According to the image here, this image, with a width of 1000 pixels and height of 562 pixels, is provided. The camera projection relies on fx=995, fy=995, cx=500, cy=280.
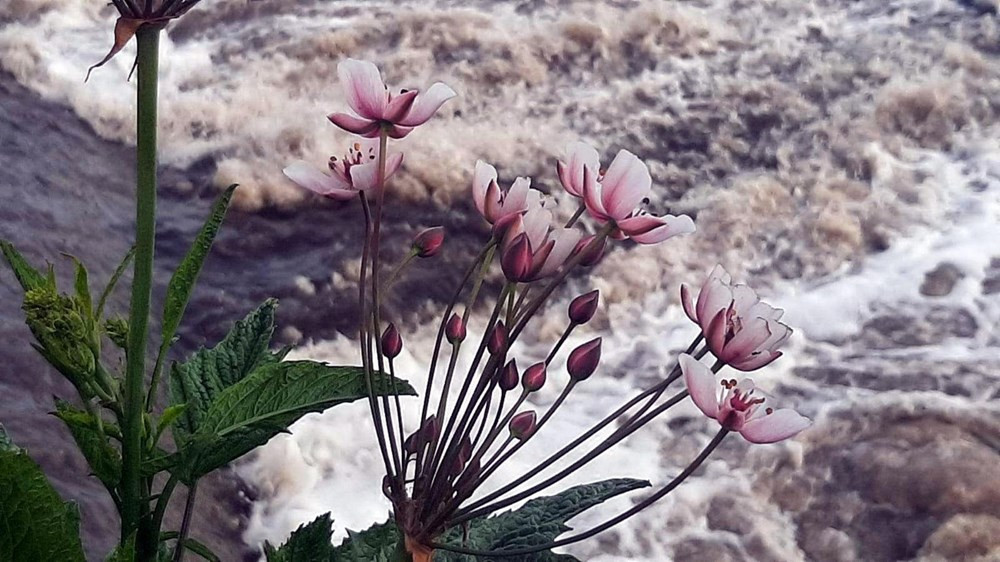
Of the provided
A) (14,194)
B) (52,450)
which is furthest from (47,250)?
(52,450)

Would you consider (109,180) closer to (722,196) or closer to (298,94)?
(298,94)

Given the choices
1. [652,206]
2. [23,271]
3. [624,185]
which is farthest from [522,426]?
[652,206]

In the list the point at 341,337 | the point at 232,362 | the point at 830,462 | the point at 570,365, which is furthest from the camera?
the point at 341,337

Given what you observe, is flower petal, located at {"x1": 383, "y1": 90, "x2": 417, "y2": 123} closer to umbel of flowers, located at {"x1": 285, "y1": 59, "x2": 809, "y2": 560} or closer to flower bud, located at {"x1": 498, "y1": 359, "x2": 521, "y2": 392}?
umbel of flowers, located at {"x1": 285, "y1": 59, "x2": 809, "y2": 560}

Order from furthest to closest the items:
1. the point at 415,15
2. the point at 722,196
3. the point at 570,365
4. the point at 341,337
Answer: the point at 415,15 → the point at 722,196 → the point at 341,337 → the point at 570,365

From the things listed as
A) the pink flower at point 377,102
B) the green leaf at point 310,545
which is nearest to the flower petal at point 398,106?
the pink flower at point 377,102

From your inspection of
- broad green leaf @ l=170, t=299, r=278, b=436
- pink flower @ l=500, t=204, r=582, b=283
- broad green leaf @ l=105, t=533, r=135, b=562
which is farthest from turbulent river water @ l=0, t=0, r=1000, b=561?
pink flower @ l=500, t=204, r=582, b=283

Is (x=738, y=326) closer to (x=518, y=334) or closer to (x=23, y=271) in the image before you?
(x=518, y=334)
